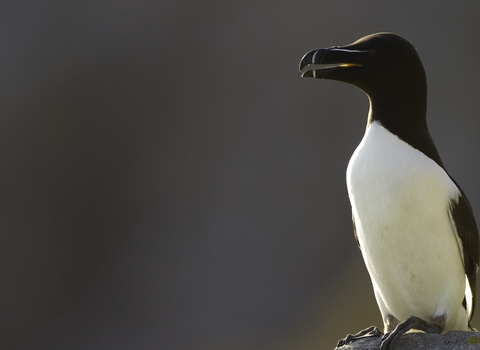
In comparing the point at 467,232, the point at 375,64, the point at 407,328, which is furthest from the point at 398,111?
the point at 407,328

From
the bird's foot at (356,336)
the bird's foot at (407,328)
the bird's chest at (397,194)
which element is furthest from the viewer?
the bird's foot at (356,336)

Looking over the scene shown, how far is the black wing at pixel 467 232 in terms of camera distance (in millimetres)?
4281

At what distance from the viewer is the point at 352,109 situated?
1284cm

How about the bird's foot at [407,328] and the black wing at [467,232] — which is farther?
the black wing at [467,232]

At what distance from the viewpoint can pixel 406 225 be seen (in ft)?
13.5

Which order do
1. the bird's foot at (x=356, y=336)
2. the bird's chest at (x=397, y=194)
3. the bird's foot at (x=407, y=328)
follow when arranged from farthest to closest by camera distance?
the bird's foot at (x=356, y=336)
the bird's chest at (x=397, y=194)
the bird's foot at (x=407, y=328)

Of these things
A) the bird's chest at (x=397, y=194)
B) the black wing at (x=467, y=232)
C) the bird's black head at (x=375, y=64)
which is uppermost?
the bird's black head at (x=375, y=64)

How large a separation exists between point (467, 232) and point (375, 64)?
100cm

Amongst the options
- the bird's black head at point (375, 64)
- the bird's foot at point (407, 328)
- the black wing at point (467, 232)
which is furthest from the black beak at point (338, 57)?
the bird's foot at point (407, 328)

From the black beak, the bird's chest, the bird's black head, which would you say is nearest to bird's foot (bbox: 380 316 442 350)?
the bird's chest

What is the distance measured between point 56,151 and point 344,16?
5.29 m

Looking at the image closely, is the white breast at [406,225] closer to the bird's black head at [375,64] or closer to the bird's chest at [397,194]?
the bird's chest at [397,194]

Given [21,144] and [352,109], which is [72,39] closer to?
[21,144]

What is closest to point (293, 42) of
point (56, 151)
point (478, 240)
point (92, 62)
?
point (92, 62)
